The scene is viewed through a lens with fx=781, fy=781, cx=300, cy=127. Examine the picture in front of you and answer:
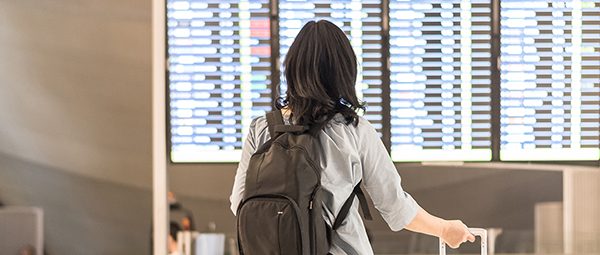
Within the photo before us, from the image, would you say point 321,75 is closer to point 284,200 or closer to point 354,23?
point 284,200

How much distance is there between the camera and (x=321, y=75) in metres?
1.93

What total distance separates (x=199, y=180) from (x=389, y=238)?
113 cm

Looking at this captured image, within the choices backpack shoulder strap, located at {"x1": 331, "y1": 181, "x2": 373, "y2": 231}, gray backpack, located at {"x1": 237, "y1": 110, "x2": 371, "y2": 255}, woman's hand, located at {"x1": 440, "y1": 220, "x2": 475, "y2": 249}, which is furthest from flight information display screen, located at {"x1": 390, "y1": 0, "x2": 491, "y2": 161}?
gray backpack, located at {"x1": 237, "y1": 110, "x2": 371, "y2": 255}

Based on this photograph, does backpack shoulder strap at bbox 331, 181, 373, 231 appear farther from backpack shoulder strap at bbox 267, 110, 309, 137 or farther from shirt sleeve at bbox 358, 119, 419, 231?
backpack shoulder strap at bbox 267, 110, 309, 137

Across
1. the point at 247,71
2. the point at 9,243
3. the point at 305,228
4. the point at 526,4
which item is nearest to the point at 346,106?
the point at 305,228

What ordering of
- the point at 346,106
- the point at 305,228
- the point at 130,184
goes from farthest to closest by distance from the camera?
the point at 130,184 → the point at 346,106 → the point at 305,228

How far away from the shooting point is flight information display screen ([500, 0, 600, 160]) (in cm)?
444

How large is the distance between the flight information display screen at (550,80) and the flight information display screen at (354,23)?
2.37ft

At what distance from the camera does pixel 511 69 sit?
4.45 metres

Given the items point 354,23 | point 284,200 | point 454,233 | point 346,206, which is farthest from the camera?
point 354,23

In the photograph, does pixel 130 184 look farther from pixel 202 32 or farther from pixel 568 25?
pixel 568 25

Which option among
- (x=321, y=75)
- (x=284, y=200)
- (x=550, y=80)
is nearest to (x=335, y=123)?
(x=321, y=75)

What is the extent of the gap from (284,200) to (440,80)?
278 cm

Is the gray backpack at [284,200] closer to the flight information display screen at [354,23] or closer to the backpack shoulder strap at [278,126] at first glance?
the backpack shoulder strap at [278,126]
